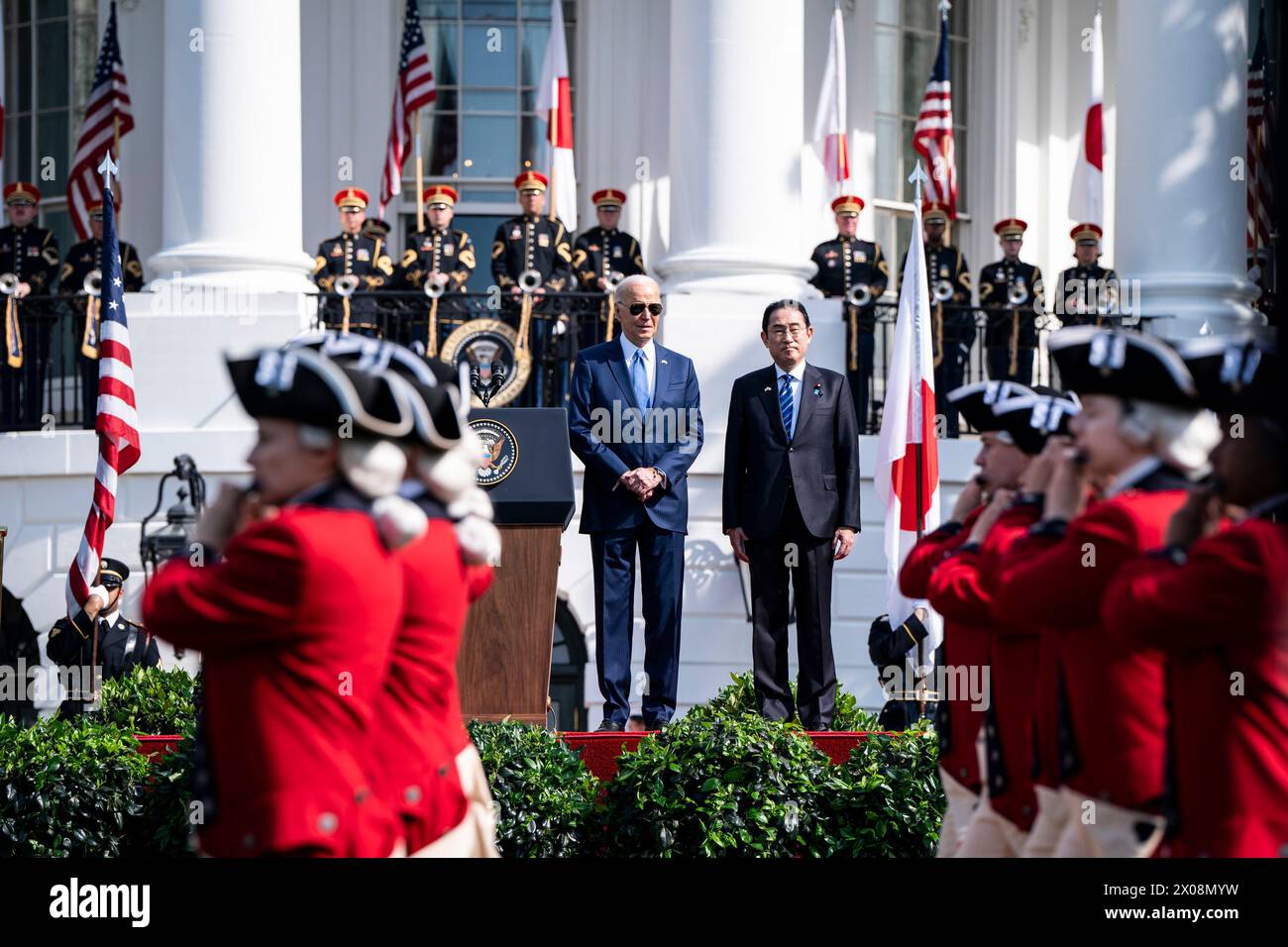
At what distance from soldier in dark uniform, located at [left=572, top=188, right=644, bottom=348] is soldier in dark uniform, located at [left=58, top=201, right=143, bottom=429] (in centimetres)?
341

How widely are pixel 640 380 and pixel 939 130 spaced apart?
28.0 ft

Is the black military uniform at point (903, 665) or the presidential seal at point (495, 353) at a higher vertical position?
the presidential seal at point (495, 353)

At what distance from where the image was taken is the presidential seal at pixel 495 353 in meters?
15.5

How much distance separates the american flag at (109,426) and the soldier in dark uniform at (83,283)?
3056mm

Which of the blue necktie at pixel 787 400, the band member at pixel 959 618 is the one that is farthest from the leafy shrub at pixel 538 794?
the band member at pixel 959 618

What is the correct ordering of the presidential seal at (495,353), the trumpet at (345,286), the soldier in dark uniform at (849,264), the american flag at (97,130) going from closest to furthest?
1. the presidential seal at (495,353)
2. the trumpet at (345,286)
3. the soldier in dark uniform at (849,264)
4. the american flag at (97,130)

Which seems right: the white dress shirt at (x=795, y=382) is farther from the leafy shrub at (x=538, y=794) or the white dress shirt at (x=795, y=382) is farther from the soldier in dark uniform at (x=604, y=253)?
the soldier in dark uniform at (x=604, y=253)

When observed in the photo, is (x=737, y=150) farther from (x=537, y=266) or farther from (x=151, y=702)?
(x=151, y=702)

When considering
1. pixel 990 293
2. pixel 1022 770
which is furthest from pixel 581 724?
pixel 1022 770

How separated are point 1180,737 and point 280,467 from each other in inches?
93.0

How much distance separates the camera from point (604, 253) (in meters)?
16.8

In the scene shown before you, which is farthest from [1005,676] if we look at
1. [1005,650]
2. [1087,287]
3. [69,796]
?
[1087,287]

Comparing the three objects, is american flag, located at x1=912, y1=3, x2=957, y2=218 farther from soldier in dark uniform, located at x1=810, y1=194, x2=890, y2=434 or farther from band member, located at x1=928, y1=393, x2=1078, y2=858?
band member, located at x1=928, y1=393, x2=1078, y2=858

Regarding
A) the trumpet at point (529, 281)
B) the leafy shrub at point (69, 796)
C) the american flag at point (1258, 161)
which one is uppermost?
the american flag at point (1258, 161)
